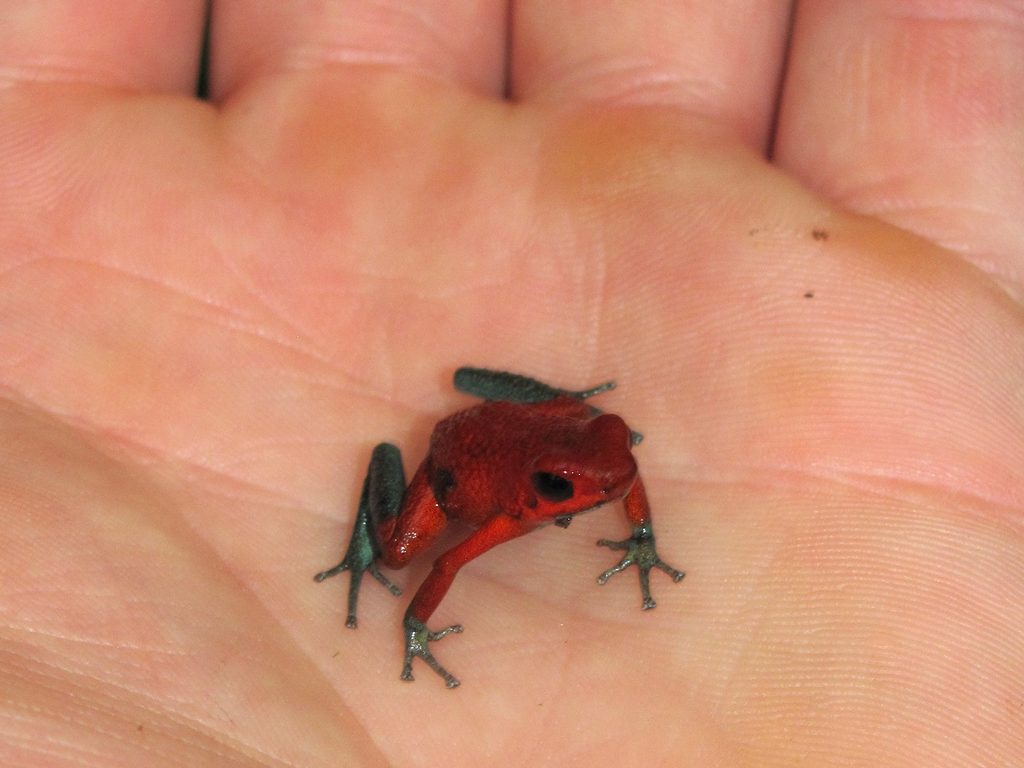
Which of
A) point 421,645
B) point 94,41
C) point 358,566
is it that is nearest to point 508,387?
point 358,566

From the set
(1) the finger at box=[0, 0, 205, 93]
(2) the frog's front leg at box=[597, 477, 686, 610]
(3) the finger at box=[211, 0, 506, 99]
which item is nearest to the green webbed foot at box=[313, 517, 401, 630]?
(2) the frog's front leg at box=[597, 477, 686, 610]

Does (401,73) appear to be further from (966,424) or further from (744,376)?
(966,424)

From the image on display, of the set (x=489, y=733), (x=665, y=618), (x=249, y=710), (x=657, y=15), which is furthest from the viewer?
(x=657, y=15)

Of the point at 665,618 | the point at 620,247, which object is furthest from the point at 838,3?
the point at 665,618

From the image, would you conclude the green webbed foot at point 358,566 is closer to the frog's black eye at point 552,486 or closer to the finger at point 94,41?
the frog's black eye at point 552,486

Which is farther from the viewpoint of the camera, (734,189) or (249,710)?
(734,189)

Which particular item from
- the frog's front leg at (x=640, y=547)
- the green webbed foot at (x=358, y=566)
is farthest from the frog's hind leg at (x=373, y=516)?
the frog's front leg at (x=640, y=547)
